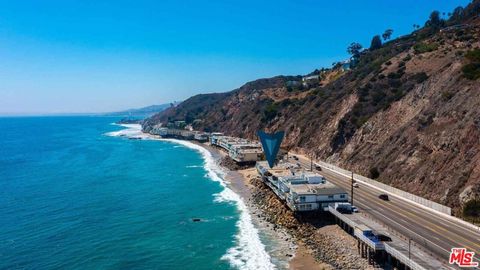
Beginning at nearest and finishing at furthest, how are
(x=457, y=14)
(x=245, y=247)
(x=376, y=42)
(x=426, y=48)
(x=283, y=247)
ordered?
(x=283, y=247)
(x=245, y=247)
(x=426, y=48)
(x=457, y=14)
(x=376, y=42)

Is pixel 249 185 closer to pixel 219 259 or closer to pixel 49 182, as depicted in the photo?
pixel 219 259

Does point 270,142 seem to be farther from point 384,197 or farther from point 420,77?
point 420,77

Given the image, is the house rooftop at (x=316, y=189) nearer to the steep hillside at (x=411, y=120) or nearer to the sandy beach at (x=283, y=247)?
the sandy beach at (x=283, y=247)

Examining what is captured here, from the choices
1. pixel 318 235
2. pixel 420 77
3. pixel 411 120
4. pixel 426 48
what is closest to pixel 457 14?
pixel 426 48

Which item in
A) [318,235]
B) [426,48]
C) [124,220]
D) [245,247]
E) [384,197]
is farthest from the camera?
[426,48]

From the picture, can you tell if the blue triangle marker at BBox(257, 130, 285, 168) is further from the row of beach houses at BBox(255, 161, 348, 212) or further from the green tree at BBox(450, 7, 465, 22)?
the green tree at BBox(450, 7, 465, 22)

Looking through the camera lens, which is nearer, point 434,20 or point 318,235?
point 318,235

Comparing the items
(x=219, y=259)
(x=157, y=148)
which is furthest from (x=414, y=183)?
(x=157, y=148)
